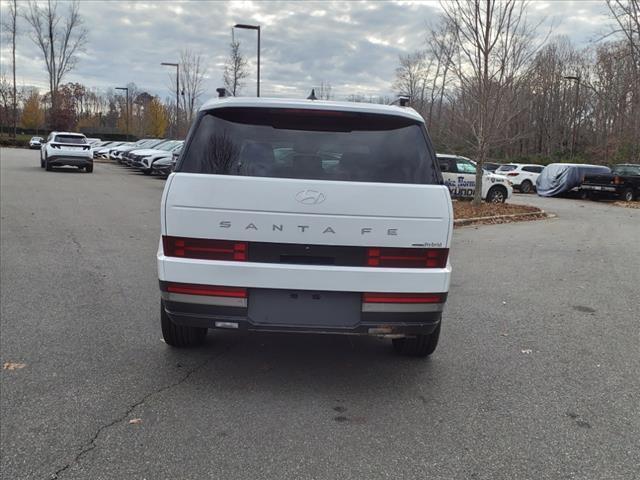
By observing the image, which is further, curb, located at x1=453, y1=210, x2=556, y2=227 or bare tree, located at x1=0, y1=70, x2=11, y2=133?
bare tree, located at x1=0, y1=70, x2=11, y2=133

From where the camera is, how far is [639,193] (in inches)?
926

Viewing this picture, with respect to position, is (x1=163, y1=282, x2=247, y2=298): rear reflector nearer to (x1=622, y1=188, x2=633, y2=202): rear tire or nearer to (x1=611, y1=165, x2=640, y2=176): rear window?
(x1=622, y1=188, x2=633, y2=202): rear tire

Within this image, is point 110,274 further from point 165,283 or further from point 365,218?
point 365,218

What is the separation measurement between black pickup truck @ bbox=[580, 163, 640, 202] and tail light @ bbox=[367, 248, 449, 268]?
2276 centimetres

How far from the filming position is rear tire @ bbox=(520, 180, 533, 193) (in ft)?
95.8

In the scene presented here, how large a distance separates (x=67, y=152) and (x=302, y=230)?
77.5 feet

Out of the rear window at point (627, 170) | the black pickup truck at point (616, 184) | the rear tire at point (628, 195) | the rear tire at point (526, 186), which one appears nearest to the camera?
the black pickup truck at point (616, 184)

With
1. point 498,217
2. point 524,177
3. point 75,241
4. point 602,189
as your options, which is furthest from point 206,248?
point 524,177

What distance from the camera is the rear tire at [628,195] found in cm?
2327

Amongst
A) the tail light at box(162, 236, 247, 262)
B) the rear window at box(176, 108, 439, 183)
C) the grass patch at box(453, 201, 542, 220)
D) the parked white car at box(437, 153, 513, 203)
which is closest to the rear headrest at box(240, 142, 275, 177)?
Result: the rear window at box(176, 108, 439, 183)

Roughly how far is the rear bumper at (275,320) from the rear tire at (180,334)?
0.72 m

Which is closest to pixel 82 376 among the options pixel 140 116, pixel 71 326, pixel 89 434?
pixel 89 434

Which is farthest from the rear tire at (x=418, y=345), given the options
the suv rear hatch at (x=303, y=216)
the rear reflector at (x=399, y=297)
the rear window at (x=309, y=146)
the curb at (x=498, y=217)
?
the curb at (x=498, y=217)

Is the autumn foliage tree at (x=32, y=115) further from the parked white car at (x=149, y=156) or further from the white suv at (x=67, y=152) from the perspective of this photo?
the white suv at (x=67, y=152)
